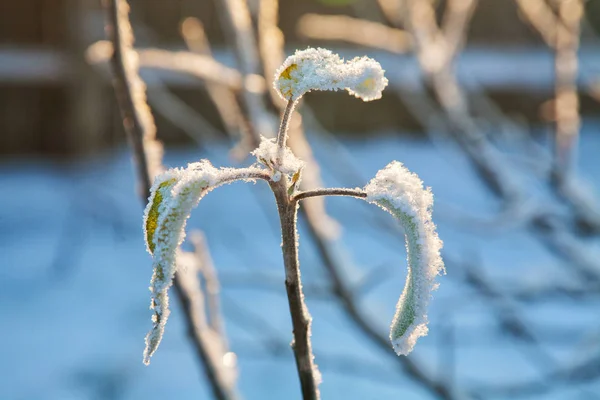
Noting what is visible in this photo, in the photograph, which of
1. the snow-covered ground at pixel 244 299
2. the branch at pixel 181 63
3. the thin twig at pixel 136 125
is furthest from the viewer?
the snow-covered ground at pixel 244 299

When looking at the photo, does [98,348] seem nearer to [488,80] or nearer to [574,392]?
[574,392]

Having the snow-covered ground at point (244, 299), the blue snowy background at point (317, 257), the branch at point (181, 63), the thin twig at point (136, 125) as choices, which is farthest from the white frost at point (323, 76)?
the snow-covered ground at point (244, 299)

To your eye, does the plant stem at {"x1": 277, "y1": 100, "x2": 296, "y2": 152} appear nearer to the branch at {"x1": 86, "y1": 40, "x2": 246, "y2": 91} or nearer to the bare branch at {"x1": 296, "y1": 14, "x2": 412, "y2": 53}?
the branch at {"x1": 86, "y1": 40, "x2": 246, "y2": 91}

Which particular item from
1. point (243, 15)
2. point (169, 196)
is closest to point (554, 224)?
point (243, 15)

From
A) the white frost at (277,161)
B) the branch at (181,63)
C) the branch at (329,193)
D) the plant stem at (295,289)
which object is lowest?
the plant stem at (295,289)

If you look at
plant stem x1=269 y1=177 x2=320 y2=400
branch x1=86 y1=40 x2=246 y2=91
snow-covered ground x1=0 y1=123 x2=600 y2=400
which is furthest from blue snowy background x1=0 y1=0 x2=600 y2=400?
plant stem x1=269 y1=177 x2=320 y2=400

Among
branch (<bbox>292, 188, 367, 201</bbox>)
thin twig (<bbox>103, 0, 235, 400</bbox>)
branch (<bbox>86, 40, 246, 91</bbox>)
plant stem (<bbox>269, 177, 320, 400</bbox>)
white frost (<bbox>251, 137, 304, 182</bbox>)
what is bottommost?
plant stem (<bbox>269, 177, 320, 400</bbox>)

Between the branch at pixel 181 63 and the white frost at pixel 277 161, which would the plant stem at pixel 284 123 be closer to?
the white frost at pixel 277 161
